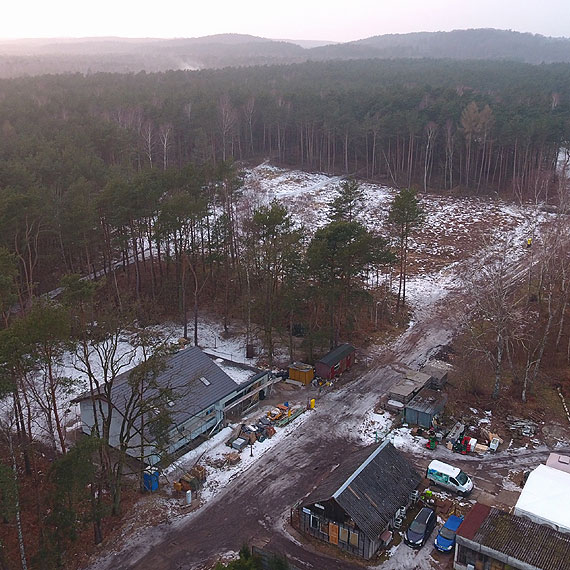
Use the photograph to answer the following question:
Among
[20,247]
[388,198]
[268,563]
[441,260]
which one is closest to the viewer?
[268,563]

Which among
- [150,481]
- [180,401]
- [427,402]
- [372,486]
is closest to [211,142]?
[180,401]

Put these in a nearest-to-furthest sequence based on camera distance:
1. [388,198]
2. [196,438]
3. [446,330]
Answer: [196,438]
[446,330]
[388,198]

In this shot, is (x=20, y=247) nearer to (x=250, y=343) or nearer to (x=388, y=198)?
(x=250, y=343)

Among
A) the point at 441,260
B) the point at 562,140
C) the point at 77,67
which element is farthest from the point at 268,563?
the point at 77,67

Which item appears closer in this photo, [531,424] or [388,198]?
[531,424]

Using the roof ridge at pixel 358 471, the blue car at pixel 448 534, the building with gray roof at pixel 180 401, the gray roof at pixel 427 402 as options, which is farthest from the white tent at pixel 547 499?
the building with gray roof at pixel 180 401

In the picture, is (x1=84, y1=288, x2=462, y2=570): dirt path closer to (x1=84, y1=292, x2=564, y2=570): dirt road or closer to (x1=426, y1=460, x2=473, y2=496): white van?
(x1=84, y1=292, x2=564, y2=570): dirt road
